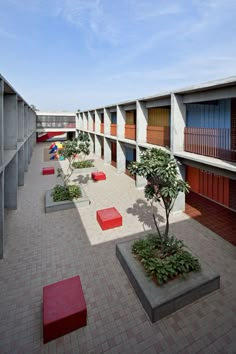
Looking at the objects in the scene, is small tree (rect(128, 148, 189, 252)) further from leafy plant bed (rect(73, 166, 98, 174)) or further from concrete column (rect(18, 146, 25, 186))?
leafy plant bed (rect(73, 166, 98, 174))

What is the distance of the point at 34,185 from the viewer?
1697cm

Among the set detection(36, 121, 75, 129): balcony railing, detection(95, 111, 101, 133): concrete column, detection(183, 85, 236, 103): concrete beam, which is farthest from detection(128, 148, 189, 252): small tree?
detection(36, 121, 75, 129): balcony railing

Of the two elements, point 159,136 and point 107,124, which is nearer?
point 159,136

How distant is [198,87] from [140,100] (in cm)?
638

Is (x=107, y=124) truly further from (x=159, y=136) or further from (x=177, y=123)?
(x=177, y=123)

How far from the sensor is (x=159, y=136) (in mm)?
14352

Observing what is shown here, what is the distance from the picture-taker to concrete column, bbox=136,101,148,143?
15.4 meters

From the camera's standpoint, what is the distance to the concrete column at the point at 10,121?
12.1 meters

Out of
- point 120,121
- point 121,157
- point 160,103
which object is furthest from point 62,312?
point 120,121

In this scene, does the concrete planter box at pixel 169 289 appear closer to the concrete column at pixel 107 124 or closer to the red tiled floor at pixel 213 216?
the red tiled floor at pixel 213 216

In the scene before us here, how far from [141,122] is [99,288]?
12.0 meters

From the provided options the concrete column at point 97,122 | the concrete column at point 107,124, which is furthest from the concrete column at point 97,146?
the concrete column at point 107,124

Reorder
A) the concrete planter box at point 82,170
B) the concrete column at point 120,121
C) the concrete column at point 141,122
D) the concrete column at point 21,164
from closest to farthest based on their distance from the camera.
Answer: the concrete column at point 141,122
the concrete column at point 21,164
the concrete column at point 120,121
the concrete planter box at point 82,170

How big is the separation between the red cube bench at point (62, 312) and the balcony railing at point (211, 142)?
7996 mm
